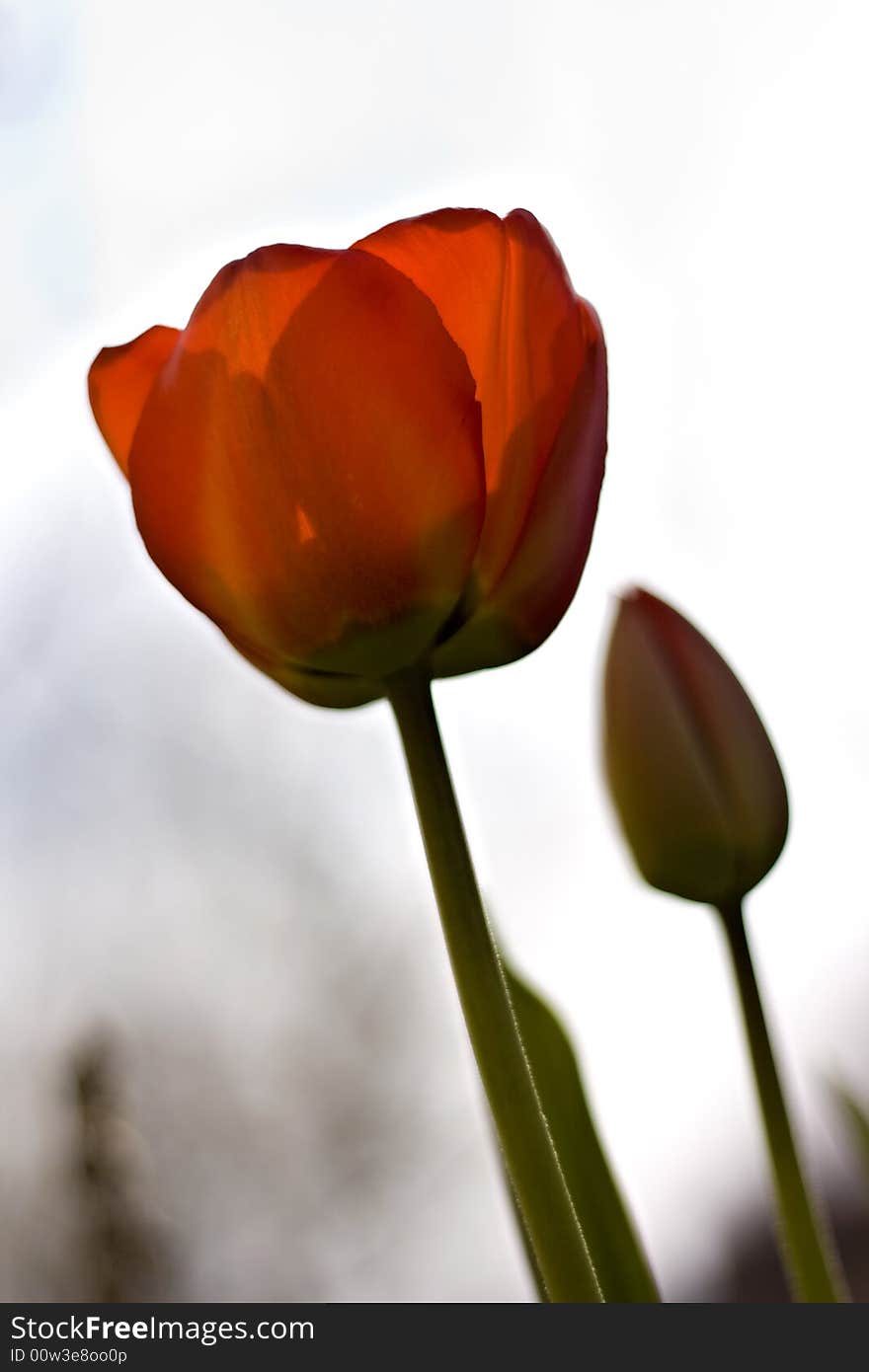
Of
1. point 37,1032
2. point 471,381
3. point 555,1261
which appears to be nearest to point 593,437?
point 471,381

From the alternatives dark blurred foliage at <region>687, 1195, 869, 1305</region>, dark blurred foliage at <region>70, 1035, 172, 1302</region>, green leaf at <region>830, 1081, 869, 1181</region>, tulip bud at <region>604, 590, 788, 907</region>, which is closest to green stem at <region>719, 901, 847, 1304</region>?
tulip bud at <region>604, 590, 788, 907</region>

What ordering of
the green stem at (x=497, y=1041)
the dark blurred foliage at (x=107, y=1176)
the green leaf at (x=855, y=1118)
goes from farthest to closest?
the dark blurred foliage at (x=107, y=1176)
the green leaf at (x=855, y=1118)
the green stem at (x=497, y=1041)

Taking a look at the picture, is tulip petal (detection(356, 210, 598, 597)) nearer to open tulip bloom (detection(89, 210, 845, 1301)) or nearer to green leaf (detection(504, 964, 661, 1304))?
open tulip bloom (detection(89, 210, 845, 1301))

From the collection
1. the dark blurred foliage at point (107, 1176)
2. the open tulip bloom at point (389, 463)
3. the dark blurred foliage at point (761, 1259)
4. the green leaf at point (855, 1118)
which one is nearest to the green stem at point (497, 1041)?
the open tulip bloom at point (389, 463)

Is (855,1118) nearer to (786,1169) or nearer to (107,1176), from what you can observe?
(786,1169)

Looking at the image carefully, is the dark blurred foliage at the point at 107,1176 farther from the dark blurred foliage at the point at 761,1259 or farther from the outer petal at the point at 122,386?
the dark blurred foliage at the point at 761,1259

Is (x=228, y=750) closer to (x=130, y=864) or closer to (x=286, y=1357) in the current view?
(x=130, y=864)
